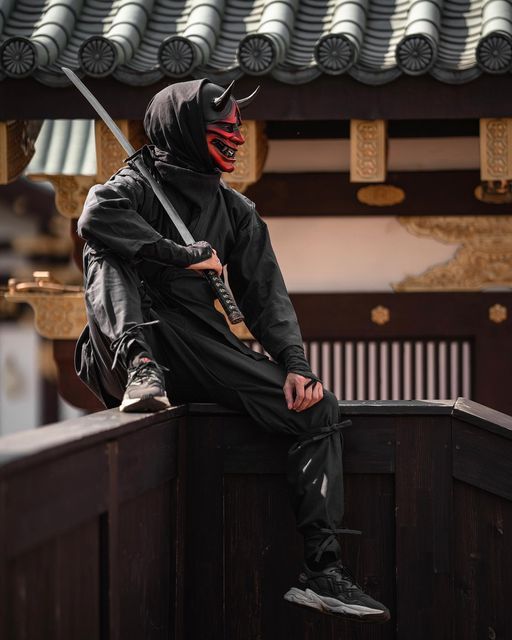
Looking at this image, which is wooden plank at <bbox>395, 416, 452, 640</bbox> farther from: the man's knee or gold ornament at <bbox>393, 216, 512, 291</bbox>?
gold ornament at <bbox>393, 216, 512, 291</bbox>

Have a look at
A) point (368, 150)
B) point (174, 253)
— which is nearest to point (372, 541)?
point (174, 253)

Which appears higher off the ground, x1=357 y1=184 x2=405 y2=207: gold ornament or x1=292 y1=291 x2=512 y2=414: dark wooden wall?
x1=357 y1=184 x2=405 y2=207: gold ornament

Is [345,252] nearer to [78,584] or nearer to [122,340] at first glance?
[122,340]

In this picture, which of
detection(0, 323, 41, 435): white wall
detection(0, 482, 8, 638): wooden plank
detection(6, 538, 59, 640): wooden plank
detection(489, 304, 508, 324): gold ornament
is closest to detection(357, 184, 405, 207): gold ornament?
detection(489, 304, 508, 324): gold ornament

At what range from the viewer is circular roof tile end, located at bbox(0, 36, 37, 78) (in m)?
6.03

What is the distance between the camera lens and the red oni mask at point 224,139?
13.3 feet

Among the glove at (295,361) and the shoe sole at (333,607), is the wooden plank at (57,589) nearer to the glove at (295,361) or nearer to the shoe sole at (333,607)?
the shoe sole at (333,607)

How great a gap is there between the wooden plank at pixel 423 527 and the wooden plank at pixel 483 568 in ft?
0.15

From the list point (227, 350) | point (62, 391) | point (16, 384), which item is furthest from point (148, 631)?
point (16, 384)

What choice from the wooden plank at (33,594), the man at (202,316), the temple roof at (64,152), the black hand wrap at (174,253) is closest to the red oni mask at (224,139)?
the man at (202,316)

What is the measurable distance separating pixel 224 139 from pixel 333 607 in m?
1.59

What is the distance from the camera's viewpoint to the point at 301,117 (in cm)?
616

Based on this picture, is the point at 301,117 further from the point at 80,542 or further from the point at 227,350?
the point at 80,542

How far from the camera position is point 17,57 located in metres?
6.04
